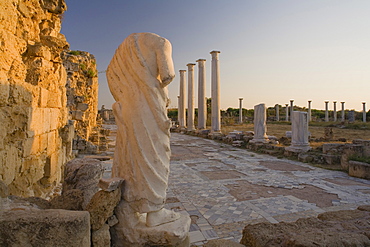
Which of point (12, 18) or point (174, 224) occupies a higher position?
point (12, 18)

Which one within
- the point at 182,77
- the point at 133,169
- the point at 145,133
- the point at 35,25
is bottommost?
the point at 133,169

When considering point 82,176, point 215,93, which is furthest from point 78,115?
point 215,93

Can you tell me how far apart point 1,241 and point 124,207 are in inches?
35.5

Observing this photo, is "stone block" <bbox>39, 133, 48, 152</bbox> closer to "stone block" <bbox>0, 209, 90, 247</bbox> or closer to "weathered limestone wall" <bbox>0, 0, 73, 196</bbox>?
"weathered limestone wall" <bbox>0, 0, 73, 196</bbox>

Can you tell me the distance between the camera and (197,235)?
3.50 meters

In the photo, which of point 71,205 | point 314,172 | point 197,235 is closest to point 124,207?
point 71,205

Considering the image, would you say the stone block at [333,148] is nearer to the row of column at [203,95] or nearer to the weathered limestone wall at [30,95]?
the row of column at [203,95]

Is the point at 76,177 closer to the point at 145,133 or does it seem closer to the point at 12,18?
the point at 145,133

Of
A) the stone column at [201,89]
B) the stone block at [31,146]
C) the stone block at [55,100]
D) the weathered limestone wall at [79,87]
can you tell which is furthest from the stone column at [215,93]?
the stone block at [31,146]

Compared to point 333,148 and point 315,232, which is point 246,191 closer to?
point 315,232

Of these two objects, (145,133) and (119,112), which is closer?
(145,133)

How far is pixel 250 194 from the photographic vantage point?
215 inches

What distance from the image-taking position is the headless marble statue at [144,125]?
85.2 inches

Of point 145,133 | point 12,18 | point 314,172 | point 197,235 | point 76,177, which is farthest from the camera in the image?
point 314,172
